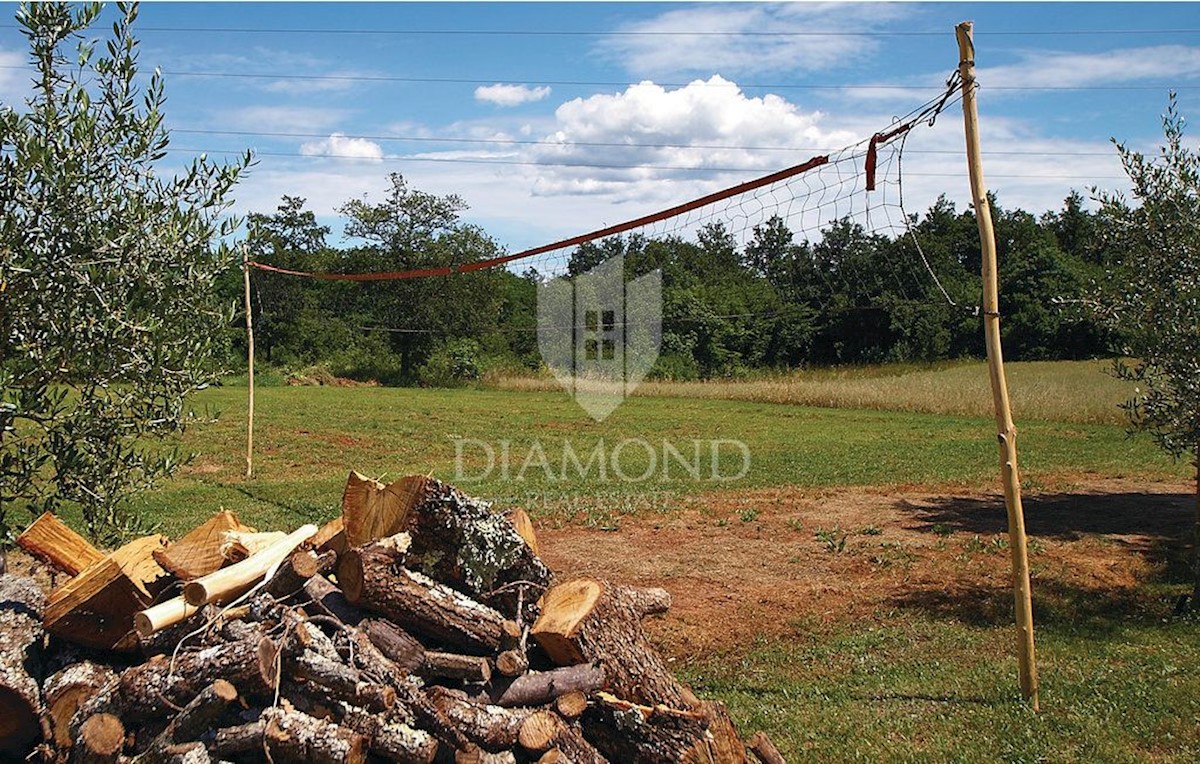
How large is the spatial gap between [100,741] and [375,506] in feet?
5.46

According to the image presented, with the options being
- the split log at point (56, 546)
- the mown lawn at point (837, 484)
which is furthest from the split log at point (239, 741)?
the mown lawn at point (837, 484)

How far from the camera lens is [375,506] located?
5.35m

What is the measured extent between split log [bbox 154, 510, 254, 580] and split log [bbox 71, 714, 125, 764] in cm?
96

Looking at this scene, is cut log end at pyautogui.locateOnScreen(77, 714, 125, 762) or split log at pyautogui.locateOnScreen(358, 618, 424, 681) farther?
split log at pyautogui.locateOnScreen(358, 618, 424, 681)

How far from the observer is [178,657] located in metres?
4.61

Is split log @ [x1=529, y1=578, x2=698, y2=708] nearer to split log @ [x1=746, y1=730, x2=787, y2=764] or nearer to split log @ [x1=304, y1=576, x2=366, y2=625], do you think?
split log @ [x1=746, y1=730, x2=787, y2=764]

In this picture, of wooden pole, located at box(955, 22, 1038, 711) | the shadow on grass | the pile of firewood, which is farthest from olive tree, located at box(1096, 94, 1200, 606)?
the pile of firewood

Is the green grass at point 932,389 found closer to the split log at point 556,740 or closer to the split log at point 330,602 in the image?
the split log at point 556,740

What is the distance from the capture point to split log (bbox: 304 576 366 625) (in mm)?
4816

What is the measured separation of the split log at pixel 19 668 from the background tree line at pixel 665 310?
18473mm

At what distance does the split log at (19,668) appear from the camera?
4598 mm

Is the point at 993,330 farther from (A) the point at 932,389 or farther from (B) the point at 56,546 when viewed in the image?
(A) the point at 932,389

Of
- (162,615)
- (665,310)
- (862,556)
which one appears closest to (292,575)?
(162,615)

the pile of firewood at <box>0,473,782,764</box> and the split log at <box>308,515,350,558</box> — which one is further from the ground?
the split log at <box>308,515,350,558</box>
